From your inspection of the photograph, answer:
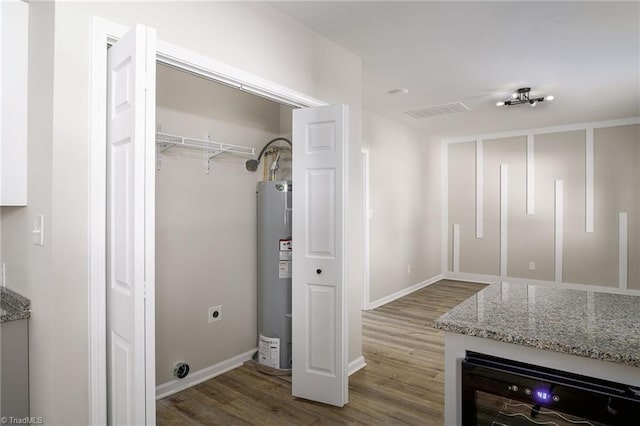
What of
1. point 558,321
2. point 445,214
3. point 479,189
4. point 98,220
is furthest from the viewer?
point 445,214

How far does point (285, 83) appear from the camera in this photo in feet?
8.14

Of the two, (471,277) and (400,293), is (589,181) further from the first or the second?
(400,293)

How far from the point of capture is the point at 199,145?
278 cm

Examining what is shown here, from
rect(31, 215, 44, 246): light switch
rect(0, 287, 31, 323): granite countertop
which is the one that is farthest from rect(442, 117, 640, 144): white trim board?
rect(0, 287, 31, 323): granite countertop

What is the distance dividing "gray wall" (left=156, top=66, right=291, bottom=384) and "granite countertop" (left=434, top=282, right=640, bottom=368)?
2.06m

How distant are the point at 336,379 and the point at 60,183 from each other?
199 centimetres

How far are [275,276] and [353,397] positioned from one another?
113 centimetres

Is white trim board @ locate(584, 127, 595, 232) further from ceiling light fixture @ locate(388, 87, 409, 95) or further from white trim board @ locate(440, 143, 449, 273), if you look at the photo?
ceiling light fixture @ locate(388, 87, 409, 95)

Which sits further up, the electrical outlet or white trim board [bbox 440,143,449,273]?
white trim board [bbox 440,143,449,273]

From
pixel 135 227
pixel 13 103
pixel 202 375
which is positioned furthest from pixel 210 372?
pixel 13 103

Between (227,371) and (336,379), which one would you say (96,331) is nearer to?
(336,379)

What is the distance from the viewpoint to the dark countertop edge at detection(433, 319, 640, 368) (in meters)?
1.09

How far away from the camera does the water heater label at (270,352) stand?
307cm

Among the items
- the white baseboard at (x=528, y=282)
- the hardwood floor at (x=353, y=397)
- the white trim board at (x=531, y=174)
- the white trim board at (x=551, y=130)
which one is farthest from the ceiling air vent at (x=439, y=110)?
the white baseboard at (x=528, y=282)
